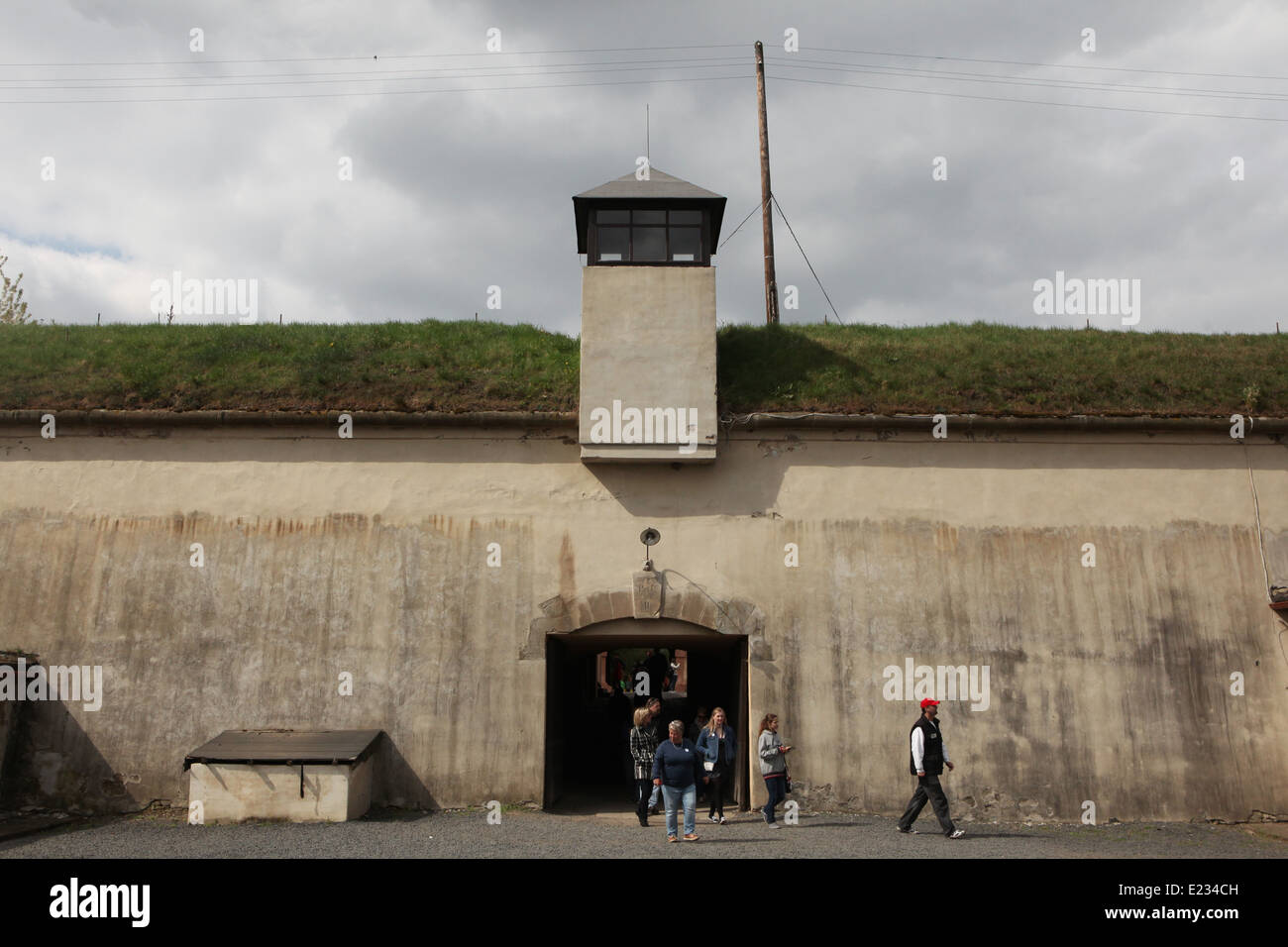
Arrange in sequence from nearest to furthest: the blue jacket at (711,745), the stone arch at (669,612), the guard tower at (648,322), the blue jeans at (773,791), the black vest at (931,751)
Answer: the black vest at (931,751)
the blue jeans at (773,791)
the blue jacket at (711,745)
the stone arch at (669,612)
the guard tower at (648,322)

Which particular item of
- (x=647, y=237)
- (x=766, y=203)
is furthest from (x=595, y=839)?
(x=766, y=203)

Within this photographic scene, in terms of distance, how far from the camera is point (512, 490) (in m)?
14.4

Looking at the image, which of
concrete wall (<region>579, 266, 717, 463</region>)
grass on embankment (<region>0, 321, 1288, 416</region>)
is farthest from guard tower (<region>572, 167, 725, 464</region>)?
grass on embankment (<region>0, 321, 1288, 416</region>)

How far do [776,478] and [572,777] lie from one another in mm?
8062

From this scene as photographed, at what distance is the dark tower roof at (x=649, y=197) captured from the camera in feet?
51.0

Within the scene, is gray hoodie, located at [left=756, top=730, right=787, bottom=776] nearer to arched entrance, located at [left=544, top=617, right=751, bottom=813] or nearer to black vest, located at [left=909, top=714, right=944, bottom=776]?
arched entrance, located at [left=544, top=617, right=751, bottom=813]

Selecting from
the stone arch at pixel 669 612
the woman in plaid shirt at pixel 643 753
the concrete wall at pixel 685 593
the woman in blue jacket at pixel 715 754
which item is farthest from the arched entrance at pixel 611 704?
the woman in plaid shirt at pixel 643 753

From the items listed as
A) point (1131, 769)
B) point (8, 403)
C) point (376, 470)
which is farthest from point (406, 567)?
point (1131, 769)

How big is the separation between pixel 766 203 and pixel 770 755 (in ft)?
47.8

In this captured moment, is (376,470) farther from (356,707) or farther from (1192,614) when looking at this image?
(1192,614)

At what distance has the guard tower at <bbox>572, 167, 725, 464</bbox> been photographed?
46.8 ft

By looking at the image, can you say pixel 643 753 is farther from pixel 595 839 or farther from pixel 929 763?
pixel 929 763

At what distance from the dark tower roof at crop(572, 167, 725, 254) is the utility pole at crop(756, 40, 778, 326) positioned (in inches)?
245

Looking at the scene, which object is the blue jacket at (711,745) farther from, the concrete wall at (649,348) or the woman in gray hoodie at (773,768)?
the concrete wall at (649,348)
